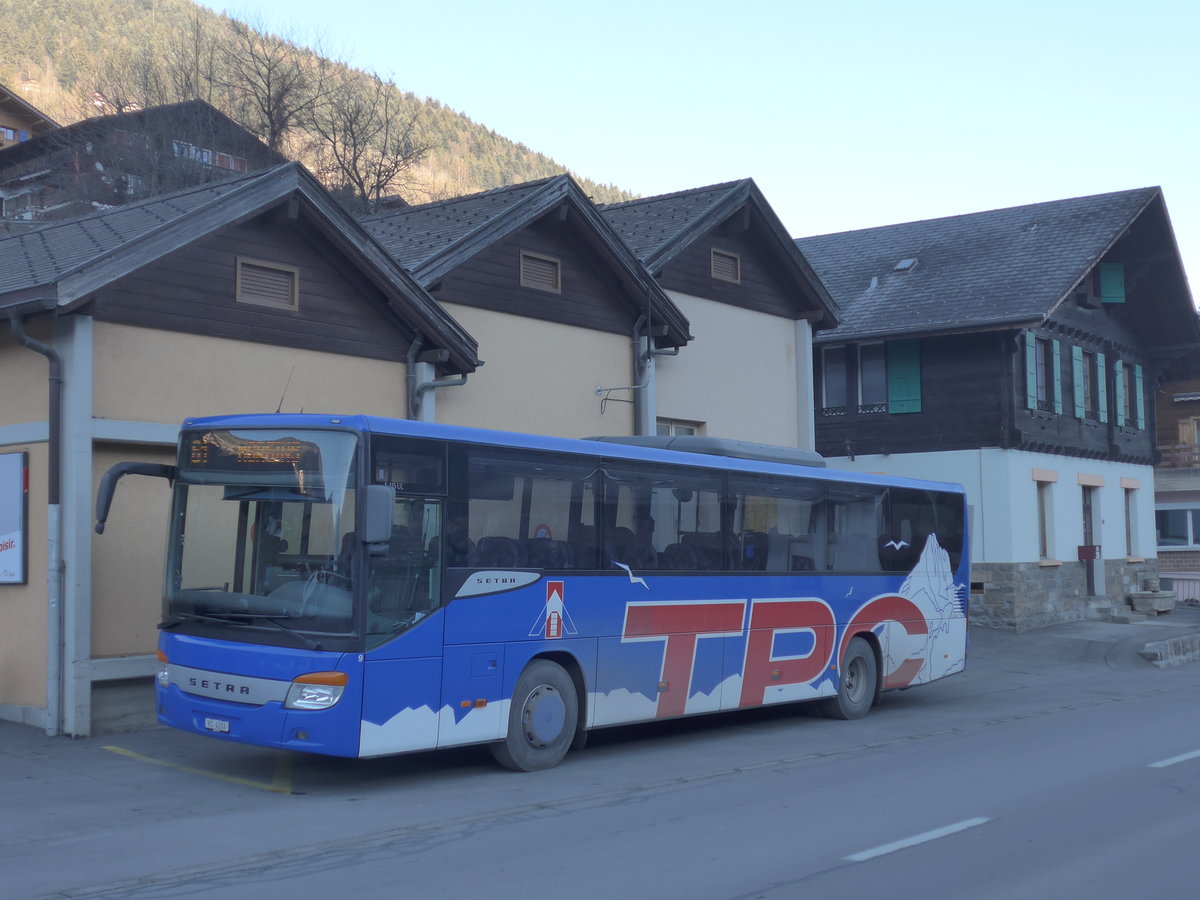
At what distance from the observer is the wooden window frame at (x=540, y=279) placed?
1823 cm

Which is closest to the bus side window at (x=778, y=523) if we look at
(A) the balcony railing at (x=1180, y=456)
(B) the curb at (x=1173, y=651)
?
(B) the curb at (x=1173, y=651)

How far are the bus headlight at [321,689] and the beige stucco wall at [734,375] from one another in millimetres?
11598

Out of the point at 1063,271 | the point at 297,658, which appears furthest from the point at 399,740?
the point at 1063,271

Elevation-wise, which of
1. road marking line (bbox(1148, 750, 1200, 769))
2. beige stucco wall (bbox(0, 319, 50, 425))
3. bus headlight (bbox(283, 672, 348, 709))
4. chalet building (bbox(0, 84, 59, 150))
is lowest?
road marking line (bbox(1148, 750, 1200, 769))

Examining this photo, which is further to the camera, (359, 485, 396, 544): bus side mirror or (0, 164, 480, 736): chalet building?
(0, 164, 480, 736): chalet building

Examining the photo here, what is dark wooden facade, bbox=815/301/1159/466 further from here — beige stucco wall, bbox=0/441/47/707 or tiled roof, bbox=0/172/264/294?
beige stucco wall, bbox=0/441/47/707

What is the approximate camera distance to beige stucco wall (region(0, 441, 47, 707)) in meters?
12.5

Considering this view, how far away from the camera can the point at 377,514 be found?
9.35 m

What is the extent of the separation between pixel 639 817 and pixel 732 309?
14.2 m

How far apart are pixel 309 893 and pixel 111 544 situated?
6895 millimetres

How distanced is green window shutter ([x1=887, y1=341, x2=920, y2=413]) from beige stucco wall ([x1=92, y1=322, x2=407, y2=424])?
17.4 metres

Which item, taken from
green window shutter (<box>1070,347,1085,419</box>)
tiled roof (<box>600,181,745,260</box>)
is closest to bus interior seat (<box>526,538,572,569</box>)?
tiled roof (<box>600,181,745,260</box>)

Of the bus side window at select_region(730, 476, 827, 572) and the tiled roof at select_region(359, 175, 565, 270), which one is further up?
the tiled roof at select_region(359, 175, 565, 270)

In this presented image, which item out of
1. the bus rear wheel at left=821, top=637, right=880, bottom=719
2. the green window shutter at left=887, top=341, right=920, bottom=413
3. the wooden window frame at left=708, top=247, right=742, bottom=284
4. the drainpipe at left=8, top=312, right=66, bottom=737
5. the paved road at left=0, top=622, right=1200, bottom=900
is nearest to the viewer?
the paved road at left=0, top=622, right=1200, bottom=900
